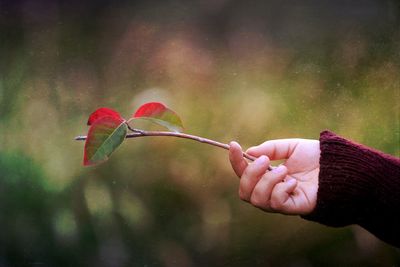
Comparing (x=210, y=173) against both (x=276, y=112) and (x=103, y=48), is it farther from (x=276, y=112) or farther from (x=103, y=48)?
(x=103, y=48)

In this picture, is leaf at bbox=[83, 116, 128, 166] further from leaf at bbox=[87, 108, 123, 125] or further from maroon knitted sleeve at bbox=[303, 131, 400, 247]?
maroon knitted sleeve at bbox=[303, 131, 400, 247]

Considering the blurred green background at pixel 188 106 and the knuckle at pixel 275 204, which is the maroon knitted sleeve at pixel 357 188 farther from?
the blurred green background at pixel 188 106

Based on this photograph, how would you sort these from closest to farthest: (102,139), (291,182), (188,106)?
(102,139) < (291,182) < (188,106)

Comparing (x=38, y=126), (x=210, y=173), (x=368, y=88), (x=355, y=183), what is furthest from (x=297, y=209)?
(x=38, y=126)

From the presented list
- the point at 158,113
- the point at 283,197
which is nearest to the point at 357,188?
the point at 283,197

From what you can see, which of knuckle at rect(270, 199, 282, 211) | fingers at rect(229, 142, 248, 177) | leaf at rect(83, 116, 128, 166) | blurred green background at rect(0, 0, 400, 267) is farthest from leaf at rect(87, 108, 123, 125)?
blurred green background at rect(0, 0, 400, 267)

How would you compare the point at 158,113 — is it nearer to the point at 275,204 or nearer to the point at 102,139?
the point at 102,139

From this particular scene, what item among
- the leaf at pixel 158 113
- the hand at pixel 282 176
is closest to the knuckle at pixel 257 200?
the hand at pixel 282 176
